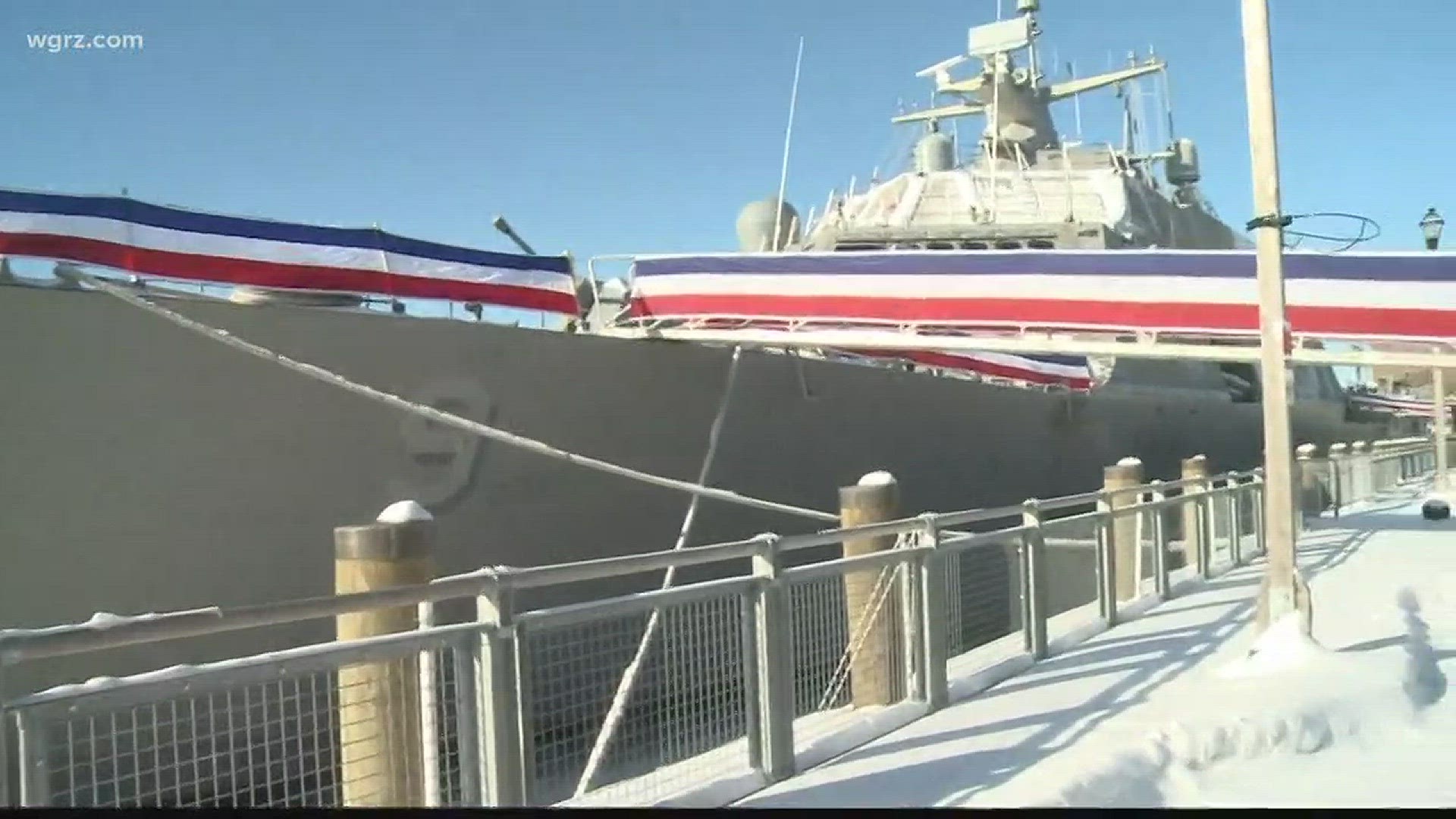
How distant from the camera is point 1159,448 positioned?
62.5 feet

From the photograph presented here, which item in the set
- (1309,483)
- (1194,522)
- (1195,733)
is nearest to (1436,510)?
(1309,483)

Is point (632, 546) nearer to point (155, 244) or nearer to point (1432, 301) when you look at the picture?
point (155, 244)

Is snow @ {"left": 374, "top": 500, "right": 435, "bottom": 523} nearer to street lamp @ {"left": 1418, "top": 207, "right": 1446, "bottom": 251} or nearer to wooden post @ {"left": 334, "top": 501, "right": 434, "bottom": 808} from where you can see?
wooden post @ {"left": 334, "top": 501, "right": 434, "bottom": 808}

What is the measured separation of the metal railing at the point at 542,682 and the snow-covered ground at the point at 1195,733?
28 cm

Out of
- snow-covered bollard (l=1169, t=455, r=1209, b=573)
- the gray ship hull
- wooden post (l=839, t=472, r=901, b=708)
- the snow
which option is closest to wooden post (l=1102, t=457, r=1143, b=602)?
snow-covered bollard (l=1169, t=455, r=1209, b=573)

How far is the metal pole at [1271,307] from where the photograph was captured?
5.14 m

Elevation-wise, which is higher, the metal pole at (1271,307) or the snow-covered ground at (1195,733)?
the metal pole at (1271,307)

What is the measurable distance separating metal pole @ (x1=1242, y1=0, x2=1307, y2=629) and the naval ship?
4.98 feet

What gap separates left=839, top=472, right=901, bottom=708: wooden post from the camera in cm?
523

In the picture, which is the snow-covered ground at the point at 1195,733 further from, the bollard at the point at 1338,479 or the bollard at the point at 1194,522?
the bollard at the point at 1338,479

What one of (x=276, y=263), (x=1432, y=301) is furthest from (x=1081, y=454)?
(x=276, y=263)

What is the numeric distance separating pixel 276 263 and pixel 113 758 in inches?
210

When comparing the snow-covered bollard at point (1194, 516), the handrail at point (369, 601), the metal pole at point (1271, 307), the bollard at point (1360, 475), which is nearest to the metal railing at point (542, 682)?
the handrail at point (369, 601)

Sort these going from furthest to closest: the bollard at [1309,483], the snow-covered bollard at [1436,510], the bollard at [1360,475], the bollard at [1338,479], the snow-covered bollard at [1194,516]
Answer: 1. the bollard at [1360,475]
2. the bollard at [1338,479]
3. the bollard at [1309,483]
4. the snow-covered bollard at [1436,510]
5. the snow-covered bollard at [1194,516]
